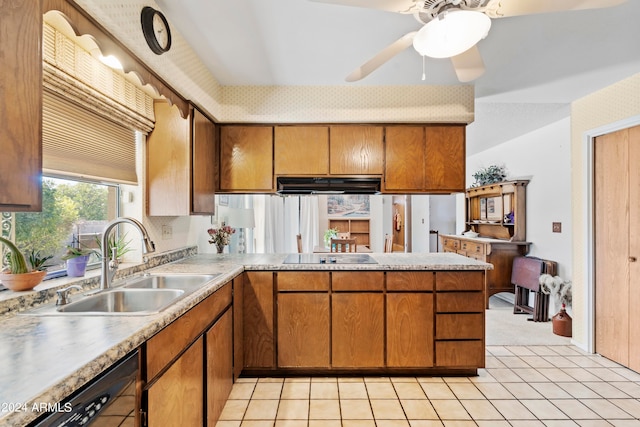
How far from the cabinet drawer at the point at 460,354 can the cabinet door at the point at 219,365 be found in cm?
156

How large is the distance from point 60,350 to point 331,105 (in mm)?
2565

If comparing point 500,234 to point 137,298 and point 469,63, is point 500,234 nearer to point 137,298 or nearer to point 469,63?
point 469,63

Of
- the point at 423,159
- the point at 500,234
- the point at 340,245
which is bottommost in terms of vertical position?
the point at 340,245

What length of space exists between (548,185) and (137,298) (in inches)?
182

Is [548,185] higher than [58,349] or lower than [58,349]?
higher

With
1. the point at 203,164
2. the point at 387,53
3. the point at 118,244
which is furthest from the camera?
the point at 203,164

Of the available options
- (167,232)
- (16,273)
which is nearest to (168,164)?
(167,232)

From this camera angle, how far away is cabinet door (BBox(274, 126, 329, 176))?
3004 mm

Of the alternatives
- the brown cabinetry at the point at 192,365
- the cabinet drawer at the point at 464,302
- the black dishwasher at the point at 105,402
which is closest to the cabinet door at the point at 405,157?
the cabinet drawer at the point at 464,302

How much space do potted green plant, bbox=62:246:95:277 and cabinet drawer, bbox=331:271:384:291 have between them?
5.29 ft

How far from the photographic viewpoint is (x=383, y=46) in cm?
226

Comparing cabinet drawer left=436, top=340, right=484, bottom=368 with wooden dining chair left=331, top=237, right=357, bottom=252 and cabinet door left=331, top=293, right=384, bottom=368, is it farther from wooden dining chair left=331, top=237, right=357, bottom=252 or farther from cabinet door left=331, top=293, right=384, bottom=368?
wooden dining chair left=331, top=237, right=357, bottom=252

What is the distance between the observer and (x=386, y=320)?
2576 mm

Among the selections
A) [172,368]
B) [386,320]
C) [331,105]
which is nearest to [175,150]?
[331,105]
